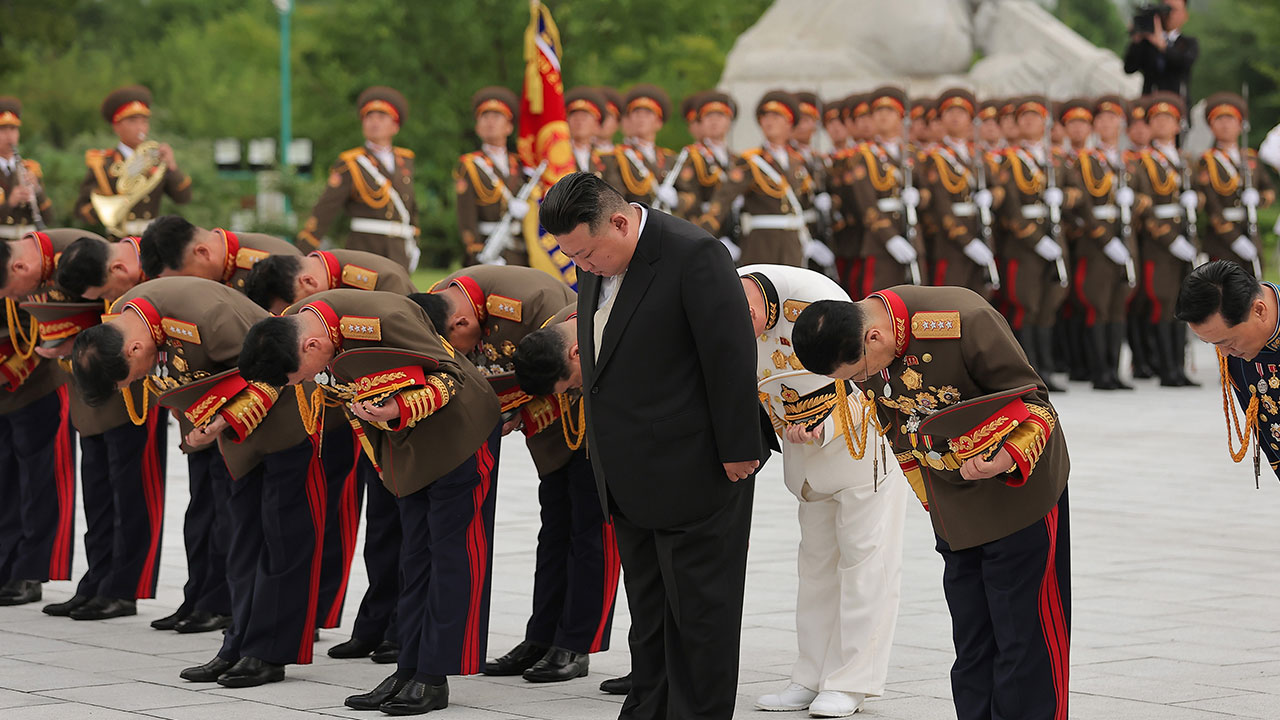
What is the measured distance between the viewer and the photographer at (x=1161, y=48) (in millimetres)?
17516

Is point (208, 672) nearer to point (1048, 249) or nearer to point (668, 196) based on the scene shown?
point (668, 196)

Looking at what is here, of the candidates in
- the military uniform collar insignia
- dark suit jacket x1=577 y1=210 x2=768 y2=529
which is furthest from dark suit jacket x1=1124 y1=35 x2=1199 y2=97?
dark suit jacket x1=577 y1=210 x2=768 y2=529

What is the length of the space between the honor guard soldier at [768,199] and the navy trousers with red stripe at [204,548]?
7.50 metres

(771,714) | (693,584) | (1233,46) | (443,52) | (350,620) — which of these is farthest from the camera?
(1233,46)

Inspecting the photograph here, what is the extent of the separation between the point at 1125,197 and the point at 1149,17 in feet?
9.53

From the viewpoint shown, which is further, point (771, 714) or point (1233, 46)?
point (1233, 46)

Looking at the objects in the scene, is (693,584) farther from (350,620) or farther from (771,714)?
(350,620)

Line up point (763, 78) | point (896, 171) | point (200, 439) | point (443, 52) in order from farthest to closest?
point (443, 52) → point (763, 78) → point (896, 171) → point (200, 439)

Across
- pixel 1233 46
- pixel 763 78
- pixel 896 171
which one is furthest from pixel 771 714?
pixel 1233 46

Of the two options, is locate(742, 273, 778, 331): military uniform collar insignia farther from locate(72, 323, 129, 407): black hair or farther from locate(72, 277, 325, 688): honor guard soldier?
locate(72, 323, 129, 407): black hair

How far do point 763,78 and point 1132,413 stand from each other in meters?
7.83

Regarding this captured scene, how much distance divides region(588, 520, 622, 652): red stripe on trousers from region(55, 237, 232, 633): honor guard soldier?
1.48 m

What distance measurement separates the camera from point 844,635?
593cm

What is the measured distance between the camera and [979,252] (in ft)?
49.8
